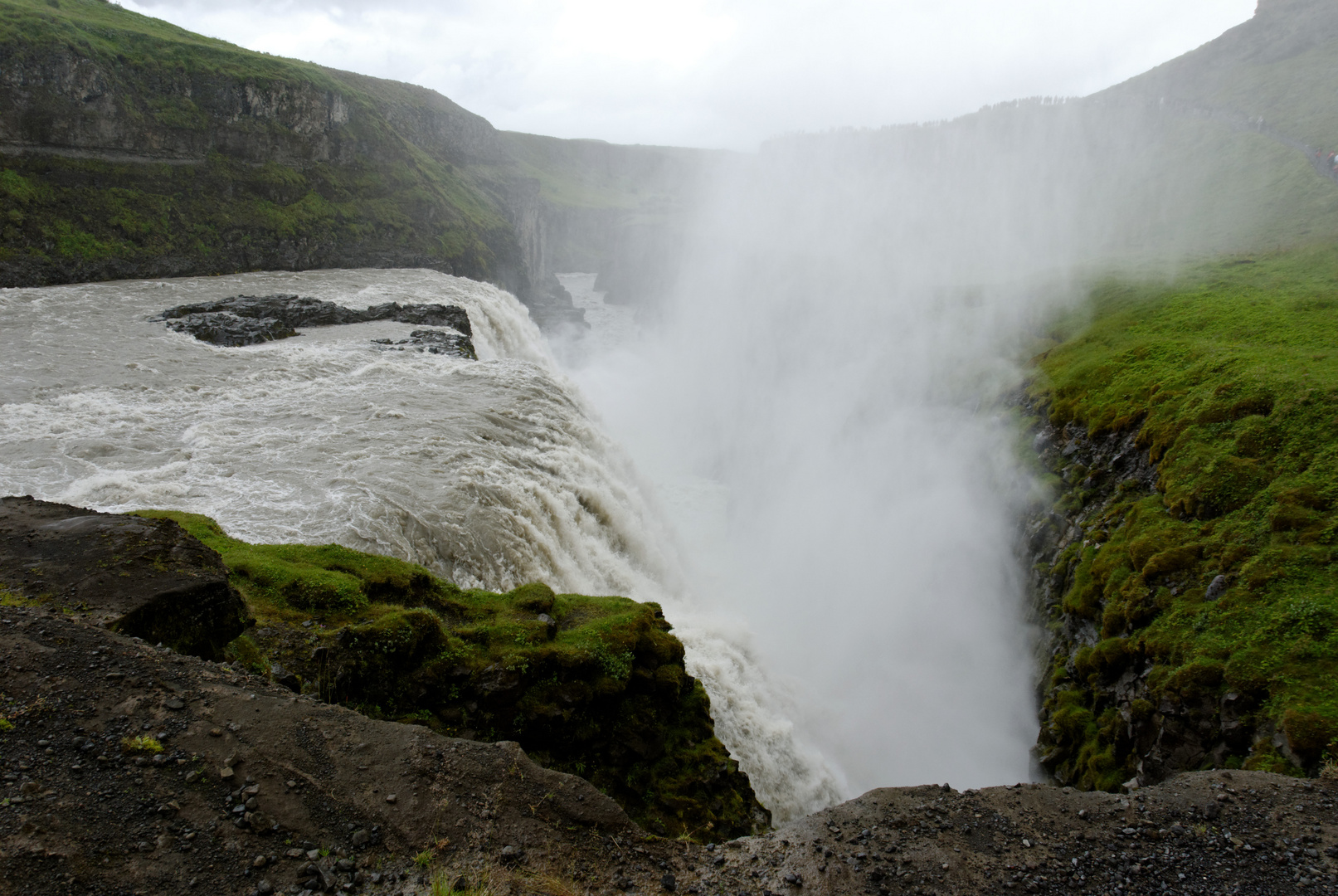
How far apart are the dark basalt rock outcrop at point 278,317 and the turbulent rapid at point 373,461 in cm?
112

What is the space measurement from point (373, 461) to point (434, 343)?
14909 millimetres

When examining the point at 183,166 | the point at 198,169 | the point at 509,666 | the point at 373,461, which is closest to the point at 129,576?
the point at 509,666

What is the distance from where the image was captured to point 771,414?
41875 mm

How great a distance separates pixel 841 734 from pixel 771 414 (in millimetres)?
25325

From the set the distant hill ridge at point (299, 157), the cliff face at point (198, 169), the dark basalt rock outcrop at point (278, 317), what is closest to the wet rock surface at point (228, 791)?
the dark basalt rock outcrop at point (278, 317)

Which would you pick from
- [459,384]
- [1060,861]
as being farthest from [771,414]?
[1060,861]

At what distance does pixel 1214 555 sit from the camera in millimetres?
13961

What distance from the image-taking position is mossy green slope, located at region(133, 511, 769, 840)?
9773 mm

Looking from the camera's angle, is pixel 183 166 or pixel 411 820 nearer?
pixel 411 820

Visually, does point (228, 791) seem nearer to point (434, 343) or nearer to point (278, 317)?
point (434, 343)

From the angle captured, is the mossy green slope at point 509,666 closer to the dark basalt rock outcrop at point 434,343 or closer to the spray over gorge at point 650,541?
the spray over gorge at point 650,541

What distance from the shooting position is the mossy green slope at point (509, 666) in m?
9.77

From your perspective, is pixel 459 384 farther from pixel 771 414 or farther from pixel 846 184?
pixel 846 184

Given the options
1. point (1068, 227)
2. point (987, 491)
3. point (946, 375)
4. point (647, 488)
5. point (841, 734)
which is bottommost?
point (841, 734)
